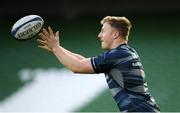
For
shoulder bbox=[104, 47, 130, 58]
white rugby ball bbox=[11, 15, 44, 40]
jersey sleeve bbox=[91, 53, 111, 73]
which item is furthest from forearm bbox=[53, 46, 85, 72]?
white rugby ball bbox=[11, 15, 44, 40]

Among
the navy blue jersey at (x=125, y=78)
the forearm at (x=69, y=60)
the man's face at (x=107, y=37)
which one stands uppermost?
the man's face at (x=107, y=37)

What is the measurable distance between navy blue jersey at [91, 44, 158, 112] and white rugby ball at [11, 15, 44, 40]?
97 cm

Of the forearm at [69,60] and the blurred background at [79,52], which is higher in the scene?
the forearm at [69,60]

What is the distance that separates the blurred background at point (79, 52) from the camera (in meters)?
6.63

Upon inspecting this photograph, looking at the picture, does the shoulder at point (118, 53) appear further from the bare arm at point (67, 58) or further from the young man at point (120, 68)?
the bare arm at point (67, 58)

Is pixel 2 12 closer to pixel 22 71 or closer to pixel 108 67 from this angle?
pixel 22 71

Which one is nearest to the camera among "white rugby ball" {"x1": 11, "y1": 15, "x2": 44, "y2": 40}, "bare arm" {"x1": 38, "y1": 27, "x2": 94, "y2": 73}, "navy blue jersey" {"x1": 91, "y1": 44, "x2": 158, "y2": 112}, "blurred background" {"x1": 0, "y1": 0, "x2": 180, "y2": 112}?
"navy blue jersey" {"x1": 91, "y1": 44, "x2": 158, "y2": 112}

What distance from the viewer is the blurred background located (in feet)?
21.7

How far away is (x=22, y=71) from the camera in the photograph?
24.4 feet

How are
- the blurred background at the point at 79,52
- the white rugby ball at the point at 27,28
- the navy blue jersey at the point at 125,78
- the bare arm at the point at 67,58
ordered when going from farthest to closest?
the blurred background at the point at 79,52
the white rugby ball at the point at 27,28
the bare arm at the point at 67,58
the navy blue jersey at the point at 125,78

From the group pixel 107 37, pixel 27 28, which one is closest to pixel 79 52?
pixel 27 28

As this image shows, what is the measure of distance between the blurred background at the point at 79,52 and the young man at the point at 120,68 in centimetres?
242

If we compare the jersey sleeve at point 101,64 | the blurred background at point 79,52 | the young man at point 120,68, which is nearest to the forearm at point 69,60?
the young man at point 120,68

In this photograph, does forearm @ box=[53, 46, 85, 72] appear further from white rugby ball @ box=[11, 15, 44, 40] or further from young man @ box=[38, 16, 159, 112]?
white rugby ball @ box=[11, 15, 44, 40]
